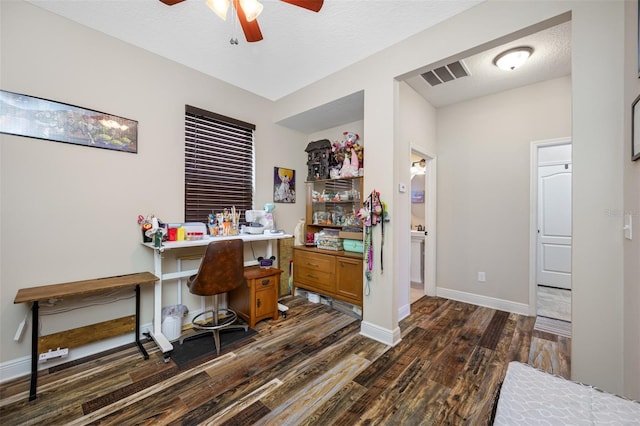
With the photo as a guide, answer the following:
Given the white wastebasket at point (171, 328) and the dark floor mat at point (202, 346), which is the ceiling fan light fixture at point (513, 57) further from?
the white wastebasket at point (171, 328)

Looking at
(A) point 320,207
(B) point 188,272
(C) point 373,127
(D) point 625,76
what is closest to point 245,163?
(A) point 320,207

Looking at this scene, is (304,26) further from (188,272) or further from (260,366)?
(260,366)

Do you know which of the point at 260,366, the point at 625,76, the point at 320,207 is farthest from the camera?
the point at 320,207

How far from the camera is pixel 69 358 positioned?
2.13 metres

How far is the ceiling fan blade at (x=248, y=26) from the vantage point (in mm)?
1578

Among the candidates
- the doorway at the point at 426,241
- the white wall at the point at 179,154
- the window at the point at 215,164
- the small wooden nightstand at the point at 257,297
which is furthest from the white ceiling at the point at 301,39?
the small wooden nightstand at the point at 257,297

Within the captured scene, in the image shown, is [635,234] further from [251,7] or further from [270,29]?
[270,29]

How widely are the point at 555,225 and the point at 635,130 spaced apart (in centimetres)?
376

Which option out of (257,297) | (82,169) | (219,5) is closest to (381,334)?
(257,297)

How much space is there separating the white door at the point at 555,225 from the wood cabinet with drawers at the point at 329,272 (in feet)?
11.6

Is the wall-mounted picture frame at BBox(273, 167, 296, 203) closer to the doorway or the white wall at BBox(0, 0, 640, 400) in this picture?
the white wall at BBox(0, 0, 640, 400)

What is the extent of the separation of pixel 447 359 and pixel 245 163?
3.11 metres

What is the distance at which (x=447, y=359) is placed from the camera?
7.19ft

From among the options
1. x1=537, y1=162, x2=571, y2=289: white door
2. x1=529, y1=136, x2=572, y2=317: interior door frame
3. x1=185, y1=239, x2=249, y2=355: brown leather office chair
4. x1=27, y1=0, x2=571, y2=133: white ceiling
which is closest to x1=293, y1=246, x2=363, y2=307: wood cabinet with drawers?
x1=185, y1=239, x2=249, y2=355: brown leather office chair
